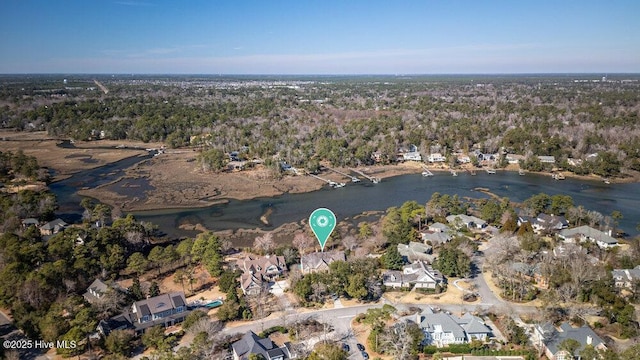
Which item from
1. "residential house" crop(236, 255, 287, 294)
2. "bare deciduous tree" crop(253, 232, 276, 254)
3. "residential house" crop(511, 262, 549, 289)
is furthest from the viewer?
"bare deciduous tree" crop(253, 232, 276, 254)

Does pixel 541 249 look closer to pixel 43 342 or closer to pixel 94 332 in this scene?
pixel 94 332

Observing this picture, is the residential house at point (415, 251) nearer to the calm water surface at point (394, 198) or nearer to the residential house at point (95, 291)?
the calm water surface at point (394, 198)

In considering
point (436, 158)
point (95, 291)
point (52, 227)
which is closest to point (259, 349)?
point (95, 291)

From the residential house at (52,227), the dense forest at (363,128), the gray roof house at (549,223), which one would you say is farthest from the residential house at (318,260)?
the dense forest at (363,128)

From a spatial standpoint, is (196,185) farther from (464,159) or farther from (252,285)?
(464,159)

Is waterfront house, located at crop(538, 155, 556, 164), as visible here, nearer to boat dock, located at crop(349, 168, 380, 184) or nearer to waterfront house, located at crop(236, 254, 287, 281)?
boat dock, located at crop(349, 168, 380, 184)

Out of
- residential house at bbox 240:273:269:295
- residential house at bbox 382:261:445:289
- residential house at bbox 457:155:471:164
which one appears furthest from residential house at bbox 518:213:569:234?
residential house at bbox 457:155:471:164
